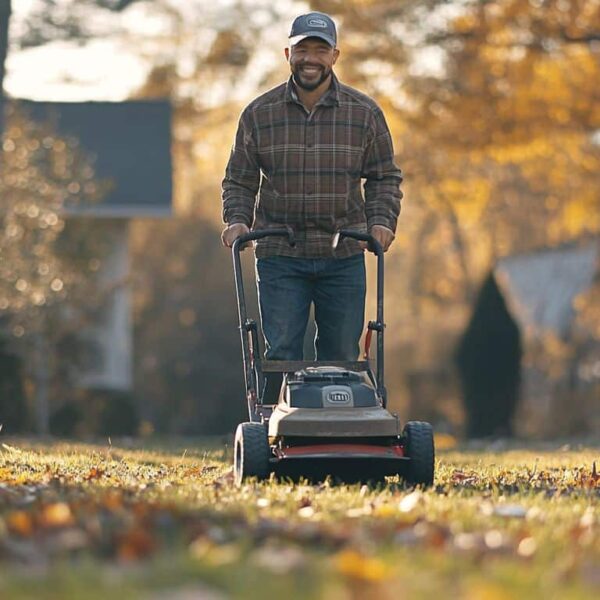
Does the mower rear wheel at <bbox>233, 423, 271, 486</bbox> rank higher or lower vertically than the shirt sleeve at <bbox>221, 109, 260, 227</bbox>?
lower

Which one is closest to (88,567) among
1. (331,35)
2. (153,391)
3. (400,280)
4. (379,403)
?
(379,403)

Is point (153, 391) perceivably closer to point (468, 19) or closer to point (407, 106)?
point (407, 106)

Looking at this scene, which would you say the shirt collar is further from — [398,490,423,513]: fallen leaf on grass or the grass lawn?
[398,490,423,513]: fallen leaf on grass

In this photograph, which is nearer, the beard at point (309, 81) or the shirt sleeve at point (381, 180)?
the beard at point (309, 81)

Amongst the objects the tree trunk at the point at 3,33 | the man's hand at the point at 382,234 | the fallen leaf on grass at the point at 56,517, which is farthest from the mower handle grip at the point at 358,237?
the tree trunk at the point at 3,33

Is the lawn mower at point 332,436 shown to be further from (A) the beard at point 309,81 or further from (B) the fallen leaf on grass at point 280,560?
(B) the fallen leaf on grass at point 280,560

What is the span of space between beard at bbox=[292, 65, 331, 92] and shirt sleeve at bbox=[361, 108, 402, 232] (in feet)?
1.28

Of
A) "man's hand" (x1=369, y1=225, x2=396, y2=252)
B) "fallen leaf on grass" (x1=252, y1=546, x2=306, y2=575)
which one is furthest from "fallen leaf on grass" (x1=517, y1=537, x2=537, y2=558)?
"man's hand" (x1=369, y1=225, x2=396, y2=252)

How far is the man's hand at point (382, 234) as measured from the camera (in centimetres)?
819

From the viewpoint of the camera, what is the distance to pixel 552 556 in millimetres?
4832

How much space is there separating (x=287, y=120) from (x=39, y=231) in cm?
1307

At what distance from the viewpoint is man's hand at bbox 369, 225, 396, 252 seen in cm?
819

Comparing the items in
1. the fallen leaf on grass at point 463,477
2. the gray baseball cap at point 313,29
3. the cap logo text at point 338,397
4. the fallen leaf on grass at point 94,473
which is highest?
the gray baseball cap at point 313,29

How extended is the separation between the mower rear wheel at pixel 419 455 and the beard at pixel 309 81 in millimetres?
1642
